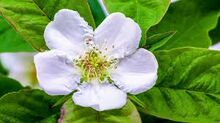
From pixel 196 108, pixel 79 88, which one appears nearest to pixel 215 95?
pixel 196 108

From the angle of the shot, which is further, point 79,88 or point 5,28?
point 5,28

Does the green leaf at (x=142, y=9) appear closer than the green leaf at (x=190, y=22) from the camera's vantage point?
Yes

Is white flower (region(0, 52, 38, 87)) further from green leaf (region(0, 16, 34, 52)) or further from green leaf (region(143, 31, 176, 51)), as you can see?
green leaf (region(143, 31, 176, 51))

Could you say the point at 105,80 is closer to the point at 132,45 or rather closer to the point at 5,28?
the point at 132,45

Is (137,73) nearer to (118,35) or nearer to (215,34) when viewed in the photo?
(118,35)

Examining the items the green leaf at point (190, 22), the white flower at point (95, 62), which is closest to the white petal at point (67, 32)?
the white flower at point (95, 62)

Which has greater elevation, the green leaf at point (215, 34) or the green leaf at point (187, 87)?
the green leaf at point (187, 87)

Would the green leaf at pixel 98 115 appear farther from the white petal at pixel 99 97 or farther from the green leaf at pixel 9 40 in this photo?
the green leaf at pixel 9 40
